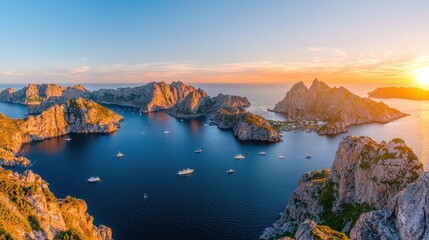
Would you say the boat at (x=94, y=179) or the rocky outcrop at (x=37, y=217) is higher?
the rocky outcrop at (x=37, y=217)

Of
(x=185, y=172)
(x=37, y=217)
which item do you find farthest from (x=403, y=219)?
(x=185, y=172)

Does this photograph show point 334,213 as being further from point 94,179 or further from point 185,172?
point 94,179

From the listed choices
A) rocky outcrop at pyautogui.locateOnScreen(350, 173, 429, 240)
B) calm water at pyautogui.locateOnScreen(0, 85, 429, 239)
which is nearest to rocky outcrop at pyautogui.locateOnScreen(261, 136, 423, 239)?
calm water at pyautogui.locateOnScreen(0, 85, 429, 239)

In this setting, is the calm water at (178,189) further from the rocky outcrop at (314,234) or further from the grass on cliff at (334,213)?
the rocky outcrop at (314,234)

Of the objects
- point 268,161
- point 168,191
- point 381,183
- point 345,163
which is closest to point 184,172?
point 168,191

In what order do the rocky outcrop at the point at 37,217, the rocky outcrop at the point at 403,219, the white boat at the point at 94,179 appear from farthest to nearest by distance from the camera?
the white boat at the point at 94,179 → the rocky outcrop at the point at 37,217 → the rocky outcrop at the point at 403,219

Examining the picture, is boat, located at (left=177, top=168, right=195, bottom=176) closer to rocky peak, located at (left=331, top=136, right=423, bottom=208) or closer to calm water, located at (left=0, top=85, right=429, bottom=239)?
calm water, located at (left=0, top=85, right=429, bottom=239)

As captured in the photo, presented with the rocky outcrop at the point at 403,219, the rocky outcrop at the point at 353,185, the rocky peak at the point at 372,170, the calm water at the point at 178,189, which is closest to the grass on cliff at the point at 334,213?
the rocky outcrop at the point at 353,185
